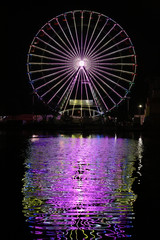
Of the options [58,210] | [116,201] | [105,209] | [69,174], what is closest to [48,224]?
[58,210]

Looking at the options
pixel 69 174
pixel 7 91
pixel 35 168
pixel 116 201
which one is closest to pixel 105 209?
pixel 116 201

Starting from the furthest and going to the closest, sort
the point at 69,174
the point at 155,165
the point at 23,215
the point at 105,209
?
the point at 155,165 → the point at 69,174 → the point at 105,209 → the point at 23,215

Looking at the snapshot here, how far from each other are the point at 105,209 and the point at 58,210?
1110mm

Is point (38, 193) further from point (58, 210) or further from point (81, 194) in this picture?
point (58, 210)

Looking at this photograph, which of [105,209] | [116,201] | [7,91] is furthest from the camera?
[7,91]

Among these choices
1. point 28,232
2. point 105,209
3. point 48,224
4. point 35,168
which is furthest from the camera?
point 35,168

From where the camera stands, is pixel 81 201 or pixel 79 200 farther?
pixel 79 200

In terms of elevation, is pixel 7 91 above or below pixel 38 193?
above

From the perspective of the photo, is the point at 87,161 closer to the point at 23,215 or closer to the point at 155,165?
the point at 155,165

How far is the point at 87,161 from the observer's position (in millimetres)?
20094

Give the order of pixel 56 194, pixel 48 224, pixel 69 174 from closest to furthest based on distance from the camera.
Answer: pixel 48 224, pixel 56 194, pixel 69 174

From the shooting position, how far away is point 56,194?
38.0ft

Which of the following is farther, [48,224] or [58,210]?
[58,210]

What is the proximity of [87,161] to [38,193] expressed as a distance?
8.55m
